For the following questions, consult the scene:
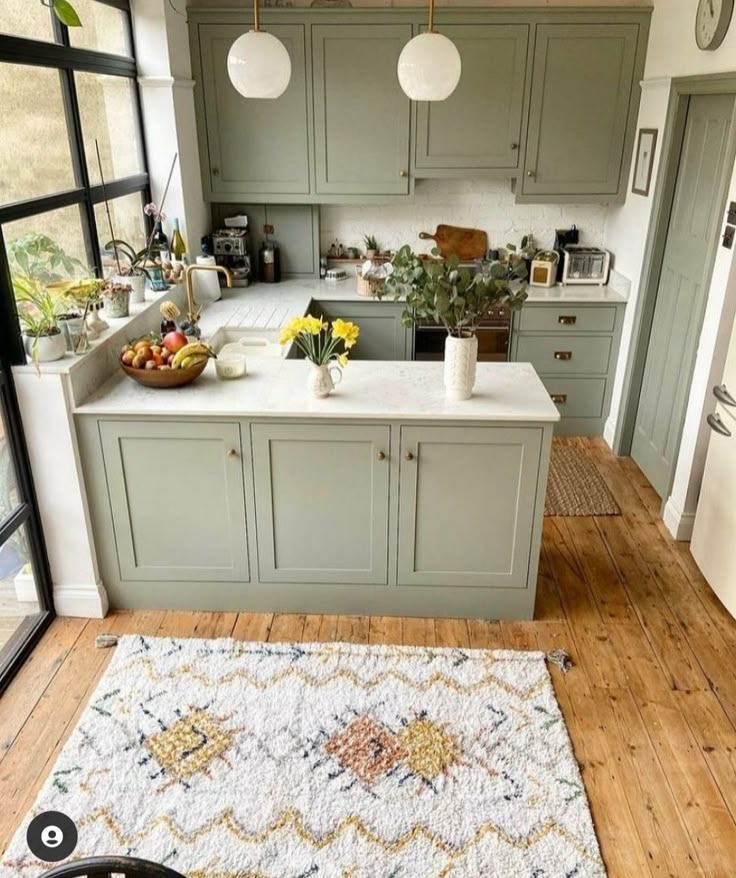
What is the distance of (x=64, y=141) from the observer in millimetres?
3127

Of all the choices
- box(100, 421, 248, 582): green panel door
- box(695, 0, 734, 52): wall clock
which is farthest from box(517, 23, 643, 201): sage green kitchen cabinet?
box(100, 421, 248, 582): green panel door

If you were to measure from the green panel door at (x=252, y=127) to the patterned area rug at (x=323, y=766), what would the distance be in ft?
9.15

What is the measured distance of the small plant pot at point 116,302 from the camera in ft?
10.3

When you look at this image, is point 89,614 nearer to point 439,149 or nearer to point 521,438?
point 521,438

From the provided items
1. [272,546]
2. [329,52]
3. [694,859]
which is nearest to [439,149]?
[329,52]

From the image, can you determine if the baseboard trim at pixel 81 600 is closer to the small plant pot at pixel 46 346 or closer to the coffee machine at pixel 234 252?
the small plant pot at pixel 46 346

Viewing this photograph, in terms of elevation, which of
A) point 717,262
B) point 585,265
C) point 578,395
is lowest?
point 578,395

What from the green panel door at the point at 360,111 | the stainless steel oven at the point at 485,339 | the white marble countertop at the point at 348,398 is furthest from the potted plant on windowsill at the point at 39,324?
the stainless steel oven at the point at 485,339

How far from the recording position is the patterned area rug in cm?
203

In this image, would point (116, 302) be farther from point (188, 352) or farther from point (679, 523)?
point (679, 523)

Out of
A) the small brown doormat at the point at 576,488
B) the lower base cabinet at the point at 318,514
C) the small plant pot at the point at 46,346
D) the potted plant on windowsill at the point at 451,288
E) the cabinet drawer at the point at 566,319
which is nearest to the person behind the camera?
the potted plant on windowsill at the point at 451,288

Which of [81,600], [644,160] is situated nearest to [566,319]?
[644,160]

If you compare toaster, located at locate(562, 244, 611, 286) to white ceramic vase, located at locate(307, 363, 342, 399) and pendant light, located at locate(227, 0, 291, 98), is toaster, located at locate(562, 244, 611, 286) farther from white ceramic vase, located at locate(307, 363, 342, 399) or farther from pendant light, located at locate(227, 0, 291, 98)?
pendant light, located at locate(227, 0, 291, 98)

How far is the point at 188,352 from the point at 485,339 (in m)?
2.19
